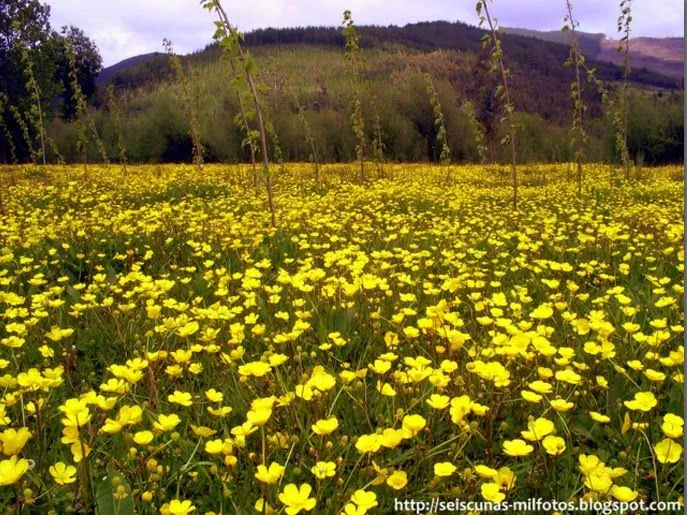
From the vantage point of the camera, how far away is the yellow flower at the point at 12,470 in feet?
3.95

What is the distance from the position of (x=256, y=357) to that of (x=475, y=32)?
113744 mm

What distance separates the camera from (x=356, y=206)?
7.74 m

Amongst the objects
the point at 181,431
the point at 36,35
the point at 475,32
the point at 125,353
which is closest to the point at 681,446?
the point at 181,431

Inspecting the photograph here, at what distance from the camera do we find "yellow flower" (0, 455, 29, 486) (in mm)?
1203

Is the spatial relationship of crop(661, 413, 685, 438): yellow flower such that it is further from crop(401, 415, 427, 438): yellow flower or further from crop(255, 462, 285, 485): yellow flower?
crop(255, 462, 285, 485): yellow flower

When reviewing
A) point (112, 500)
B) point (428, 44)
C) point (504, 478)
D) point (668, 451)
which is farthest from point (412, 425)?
point (428, 44)

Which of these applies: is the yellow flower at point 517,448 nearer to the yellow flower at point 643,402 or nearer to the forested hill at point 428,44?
the yellow flower at point 643,402

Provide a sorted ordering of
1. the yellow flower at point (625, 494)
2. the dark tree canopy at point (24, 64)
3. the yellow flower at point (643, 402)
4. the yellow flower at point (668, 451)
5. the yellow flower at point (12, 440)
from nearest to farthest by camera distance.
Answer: the yellow flower at point (625, 494) → the yellow flower at point (12, 440) → the yellow flower at point (668, 451) → the yellow flower at point (643, 402) → the dark tree canopy at point (24, 64)

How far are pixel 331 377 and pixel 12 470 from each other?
886mm

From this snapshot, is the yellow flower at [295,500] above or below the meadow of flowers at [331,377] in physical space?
above

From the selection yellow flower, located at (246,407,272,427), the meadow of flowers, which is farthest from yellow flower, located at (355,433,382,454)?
yellow flower, located at (246,407,272,427)

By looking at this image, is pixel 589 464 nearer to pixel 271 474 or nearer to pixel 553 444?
pixel 553 444

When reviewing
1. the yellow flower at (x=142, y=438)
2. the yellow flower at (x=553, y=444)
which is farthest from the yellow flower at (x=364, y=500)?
the yellow flower at (x=142, y=438)

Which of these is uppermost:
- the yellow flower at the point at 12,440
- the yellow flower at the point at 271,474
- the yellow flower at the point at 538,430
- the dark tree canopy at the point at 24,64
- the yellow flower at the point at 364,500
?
the dark tree canopy at the point at 24,64
